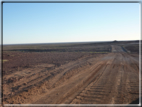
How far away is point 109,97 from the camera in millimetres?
6941

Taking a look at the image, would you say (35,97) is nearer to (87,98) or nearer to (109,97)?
(87,98)

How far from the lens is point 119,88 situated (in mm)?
8203

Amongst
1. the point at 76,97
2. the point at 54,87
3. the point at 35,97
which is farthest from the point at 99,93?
the point at 35,97

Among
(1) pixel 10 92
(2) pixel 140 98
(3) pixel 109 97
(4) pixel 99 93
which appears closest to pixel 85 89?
(4) pixel 99 93

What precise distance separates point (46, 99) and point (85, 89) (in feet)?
7.91

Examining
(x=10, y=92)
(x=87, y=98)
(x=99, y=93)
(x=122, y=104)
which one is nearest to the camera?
(x=122, y=104)

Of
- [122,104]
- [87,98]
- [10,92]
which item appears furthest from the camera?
[10,92]

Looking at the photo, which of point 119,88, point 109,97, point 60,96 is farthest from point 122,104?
point 60,96

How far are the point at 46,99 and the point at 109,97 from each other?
123 inches

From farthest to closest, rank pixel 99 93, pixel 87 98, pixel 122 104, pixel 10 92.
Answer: pixel 10 92, pixel 99 93, pixel 87 98, pixel 122 104

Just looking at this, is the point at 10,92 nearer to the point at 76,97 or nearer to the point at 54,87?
the point at 54,87

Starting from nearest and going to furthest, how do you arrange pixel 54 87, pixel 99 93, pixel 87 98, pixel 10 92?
pixel 87 98
pixel 99 93
pixel 10 92
pixel 54 87

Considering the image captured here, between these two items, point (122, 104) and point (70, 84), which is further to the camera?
point (70, 84)

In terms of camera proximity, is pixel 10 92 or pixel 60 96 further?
pixel 10 92
